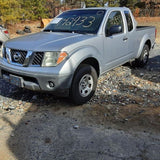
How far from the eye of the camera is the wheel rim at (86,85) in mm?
3502

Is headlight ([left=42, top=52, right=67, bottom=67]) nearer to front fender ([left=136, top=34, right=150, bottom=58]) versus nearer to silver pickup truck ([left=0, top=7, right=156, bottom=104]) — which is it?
silver pickup truck ([left=0, top=7, right=156, bottom=104])

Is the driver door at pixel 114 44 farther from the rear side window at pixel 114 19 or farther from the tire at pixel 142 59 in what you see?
the tire at pixel 142 59

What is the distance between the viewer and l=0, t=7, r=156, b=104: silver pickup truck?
3033 mm

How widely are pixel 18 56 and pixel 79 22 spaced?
1.61 meters

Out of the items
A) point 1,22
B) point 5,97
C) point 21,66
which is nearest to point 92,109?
point 21,66

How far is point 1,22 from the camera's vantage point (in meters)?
15.2

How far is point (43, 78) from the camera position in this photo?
9.89 feet

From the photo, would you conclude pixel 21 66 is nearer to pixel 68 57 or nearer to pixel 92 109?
pixel 68 57

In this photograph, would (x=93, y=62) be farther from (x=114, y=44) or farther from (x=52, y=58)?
(x=52, y=58)

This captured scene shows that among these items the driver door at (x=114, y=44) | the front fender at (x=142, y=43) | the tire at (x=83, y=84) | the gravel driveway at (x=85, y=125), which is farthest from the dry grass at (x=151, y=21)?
the tire at (x=83, y=84)

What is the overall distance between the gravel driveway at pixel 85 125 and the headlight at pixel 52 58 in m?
0.92

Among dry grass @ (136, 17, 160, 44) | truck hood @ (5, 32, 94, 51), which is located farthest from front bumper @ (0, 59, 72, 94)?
dry grass @ (136, 17, 160, 44)

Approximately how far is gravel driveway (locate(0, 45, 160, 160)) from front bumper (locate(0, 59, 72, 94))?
533 millimetres

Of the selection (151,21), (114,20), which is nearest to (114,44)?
(114,20)
